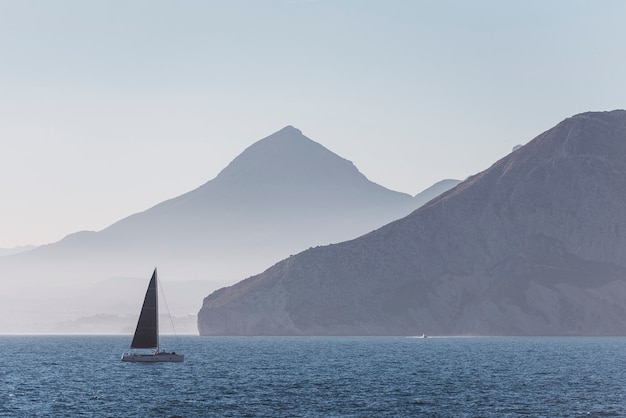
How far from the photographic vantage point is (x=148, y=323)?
170500 mm

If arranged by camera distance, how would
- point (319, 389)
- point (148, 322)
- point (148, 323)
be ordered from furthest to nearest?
point (148, 323) < point (148, 322) < point (319, 389)

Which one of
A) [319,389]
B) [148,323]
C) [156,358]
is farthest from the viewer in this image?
[156,358]

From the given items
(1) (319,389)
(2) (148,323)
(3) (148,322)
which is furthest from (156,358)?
(1) (319,389)

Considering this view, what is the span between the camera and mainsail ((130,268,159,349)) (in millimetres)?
169250

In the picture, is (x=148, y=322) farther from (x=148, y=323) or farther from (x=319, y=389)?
(x=319, y=389)

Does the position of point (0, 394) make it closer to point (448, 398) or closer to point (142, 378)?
point (142, 378)

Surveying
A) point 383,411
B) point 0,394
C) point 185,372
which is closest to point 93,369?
point 185,372

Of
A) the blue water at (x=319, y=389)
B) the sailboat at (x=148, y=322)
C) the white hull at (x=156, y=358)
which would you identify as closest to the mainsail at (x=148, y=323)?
the sailboat at (x=148, y=322)

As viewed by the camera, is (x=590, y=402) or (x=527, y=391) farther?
(x=527, y=391)

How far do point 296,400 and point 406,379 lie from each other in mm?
35937

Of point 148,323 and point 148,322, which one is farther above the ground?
point 148,322

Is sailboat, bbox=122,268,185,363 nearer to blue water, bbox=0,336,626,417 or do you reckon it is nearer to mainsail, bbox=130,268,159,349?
mainsail, bbox=130,268,159,349

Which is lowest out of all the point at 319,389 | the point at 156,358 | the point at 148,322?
the point at 319,389

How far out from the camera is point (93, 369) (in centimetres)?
18162
